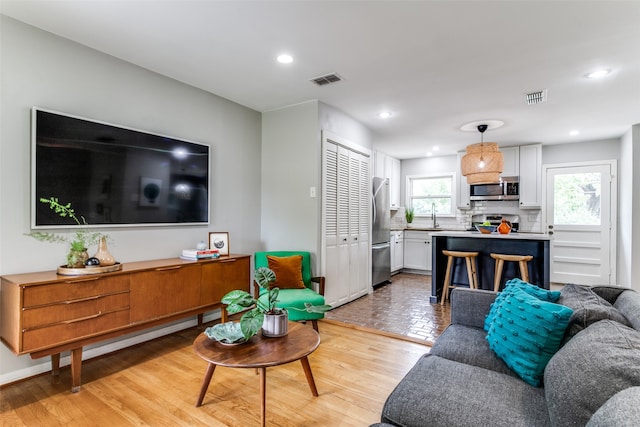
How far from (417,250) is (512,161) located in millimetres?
2417

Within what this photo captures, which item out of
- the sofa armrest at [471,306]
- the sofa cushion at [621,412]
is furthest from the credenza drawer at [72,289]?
the sofa cushion at [621,412]

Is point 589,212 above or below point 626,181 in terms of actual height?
below

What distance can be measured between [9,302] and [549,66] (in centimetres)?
450

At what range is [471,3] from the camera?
203 centimetres

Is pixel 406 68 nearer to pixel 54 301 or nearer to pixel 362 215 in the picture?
pixel 362 215

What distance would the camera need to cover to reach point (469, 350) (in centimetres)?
174

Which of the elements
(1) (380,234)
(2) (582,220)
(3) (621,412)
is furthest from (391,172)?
(3) (621,412)

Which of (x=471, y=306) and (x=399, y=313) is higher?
(x=471, y=306)

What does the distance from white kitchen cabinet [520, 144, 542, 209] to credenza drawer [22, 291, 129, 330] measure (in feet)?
20.5

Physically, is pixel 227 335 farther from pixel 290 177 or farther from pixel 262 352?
pixel 290 177

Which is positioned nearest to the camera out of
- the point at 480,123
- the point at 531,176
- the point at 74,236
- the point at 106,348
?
the point at 74,236

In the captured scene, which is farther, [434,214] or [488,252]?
[434,214]

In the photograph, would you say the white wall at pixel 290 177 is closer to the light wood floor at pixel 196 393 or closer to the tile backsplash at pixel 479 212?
the light wood floor at pixel 196 393

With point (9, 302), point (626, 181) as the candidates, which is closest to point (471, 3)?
point (9, 302)
